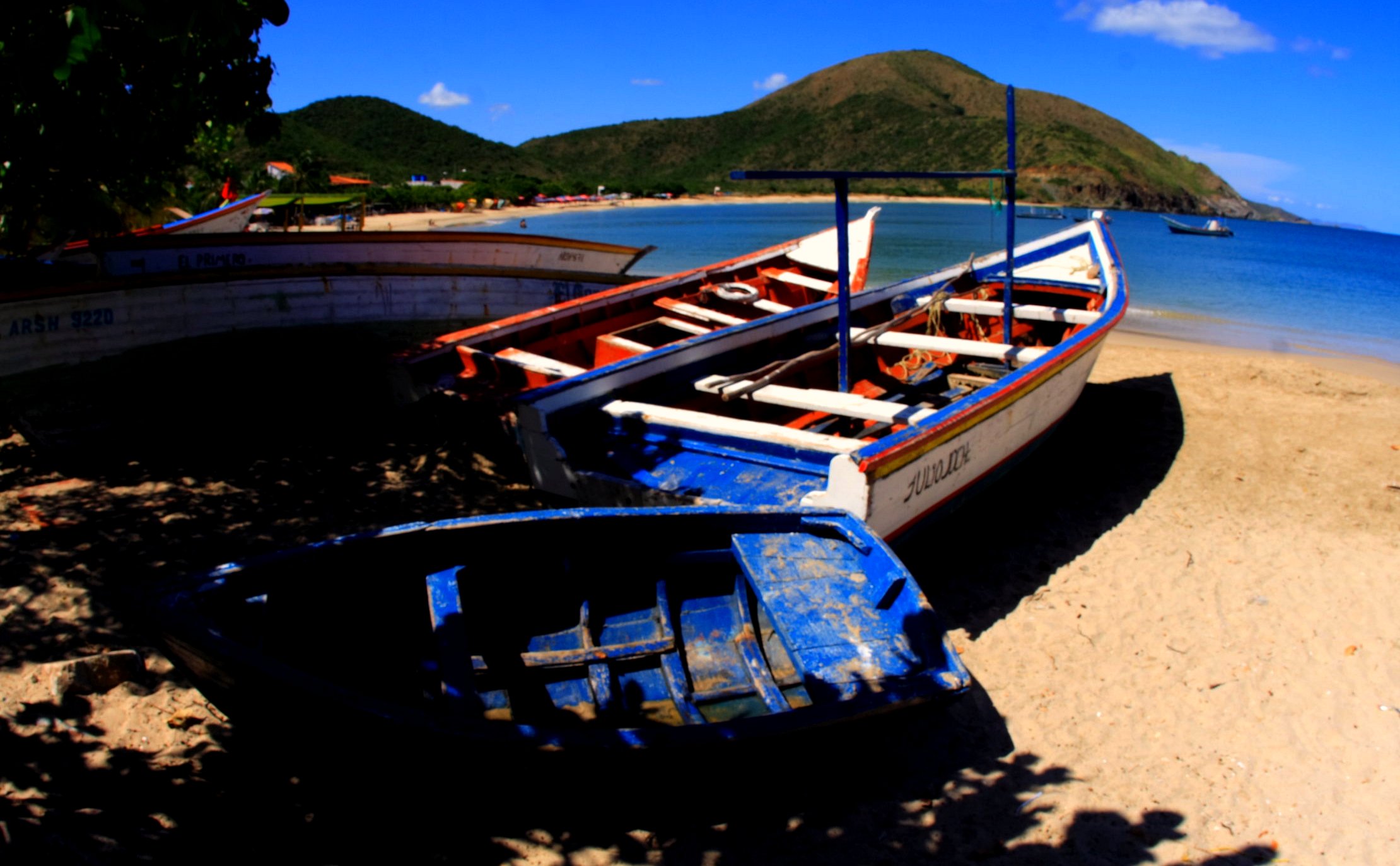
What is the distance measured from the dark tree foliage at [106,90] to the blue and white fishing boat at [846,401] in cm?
255

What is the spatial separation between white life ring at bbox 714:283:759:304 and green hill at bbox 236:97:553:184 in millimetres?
87160

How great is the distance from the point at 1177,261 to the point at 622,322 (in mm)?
36169

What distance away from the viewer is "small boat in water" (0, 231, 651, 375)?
26.5 feet

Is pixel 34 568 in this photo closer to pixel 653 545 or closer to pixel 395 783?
pixel 395 783

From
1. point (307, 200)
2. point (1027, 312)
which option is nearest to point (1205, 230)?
point (1027, 312)

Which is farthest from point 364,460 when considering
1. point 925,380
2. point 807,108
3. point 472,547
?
point 807,108

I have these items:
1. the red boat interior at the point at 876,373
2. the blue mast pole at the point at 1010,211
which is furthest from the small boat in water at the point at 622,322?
the blue mast pole at the point at 1010,211

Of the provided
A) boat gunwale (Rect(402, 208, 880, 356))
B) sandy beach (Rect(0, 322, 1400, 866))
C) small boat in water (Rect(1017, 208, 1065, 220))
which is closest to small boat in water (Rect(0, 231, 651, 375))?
sandy beach (Rect(0, 322, 1400, 866))

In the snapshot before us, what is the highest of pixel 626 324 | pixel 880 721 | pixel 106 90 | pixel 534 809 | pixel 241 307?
pixel 106 90

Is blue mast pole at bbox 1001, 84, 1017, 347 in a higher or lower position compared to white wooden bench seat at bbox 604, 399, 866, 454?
higher

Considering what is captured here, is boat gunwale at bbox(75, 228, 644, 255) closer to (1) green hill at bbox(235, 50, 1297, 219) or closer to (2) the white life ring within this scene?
(2) the white life ring

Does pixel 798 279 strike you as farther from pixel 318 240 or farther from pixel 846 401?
pixel 318 240

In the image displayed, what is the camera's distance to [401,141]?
359ft

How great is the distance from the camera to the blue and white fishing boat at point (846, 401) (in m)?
4.88
